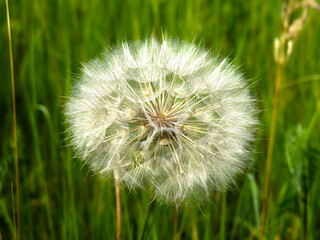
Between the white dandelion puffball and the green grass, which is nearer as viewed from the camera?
the white dandelion puffball

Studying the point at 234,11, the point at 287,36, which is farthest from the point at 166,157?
the point at 234,11

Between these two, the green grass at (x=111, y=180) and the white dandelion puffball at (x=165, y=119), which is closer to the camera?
the white dandelion puffball at (x=165, y=119)

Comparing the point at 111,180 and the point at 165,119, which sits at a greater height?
the point at 165,119

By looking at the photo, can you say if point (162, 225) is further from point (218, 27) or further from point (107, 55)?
point (218, 27)
